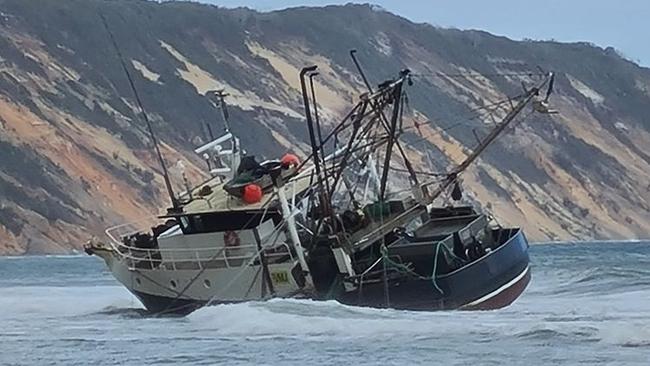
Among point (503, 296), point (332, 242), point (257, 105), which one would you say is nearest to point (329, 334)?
point (332, 242)

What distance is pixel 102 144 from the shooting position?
10462 centimetres

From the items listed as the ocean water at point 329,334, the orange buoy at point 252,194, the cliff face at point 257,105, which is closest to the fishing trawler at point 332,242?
the orange buoy at point 252,194

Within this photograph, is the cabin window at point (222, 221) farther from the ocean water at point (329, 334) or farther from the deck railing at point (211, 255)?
the ocean water at point (329, 334)

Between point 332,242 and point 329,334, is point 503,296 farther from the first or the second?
point 329,334

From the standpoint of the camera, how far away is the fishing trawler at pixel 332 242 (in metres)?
35.2

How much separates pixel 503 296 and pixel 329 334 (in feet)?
21.0

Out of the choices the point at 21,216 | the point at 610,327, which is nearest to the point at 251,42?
the point at 21,216

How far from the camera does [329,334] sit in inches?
1237

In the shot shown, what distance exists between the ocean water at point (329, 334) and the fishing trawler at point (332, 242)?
756 mm

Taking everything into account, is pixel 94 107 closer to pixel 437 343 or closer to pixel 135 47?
pixel 135 47

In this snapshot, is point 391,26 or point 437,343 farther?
point 391,26

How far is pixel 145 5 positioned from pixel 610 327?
350 feet

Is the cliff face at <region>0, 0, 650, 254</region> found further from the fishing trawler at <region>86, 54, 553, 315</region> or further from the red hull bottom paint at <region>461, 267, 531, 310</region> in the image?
the red hull bottom paint at <region>461, 267, 531, 310</region>

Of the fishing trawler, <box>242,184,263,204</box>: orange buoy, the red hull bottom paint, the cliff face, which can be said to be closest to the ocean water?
the red hull bottom paint
